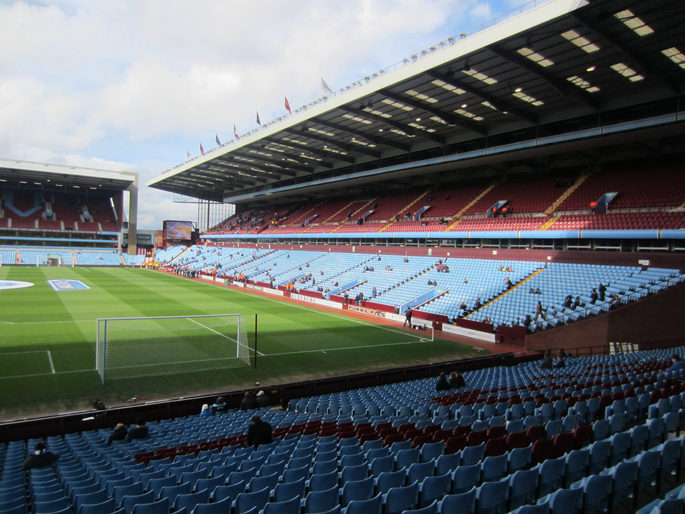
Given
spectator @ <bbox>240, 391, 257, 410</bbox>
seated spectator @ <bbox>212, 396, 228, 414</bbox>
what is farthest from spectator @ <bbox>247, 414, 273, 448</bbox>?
seated spectator @ <bbox>212, 396, 228, 414</bbox>

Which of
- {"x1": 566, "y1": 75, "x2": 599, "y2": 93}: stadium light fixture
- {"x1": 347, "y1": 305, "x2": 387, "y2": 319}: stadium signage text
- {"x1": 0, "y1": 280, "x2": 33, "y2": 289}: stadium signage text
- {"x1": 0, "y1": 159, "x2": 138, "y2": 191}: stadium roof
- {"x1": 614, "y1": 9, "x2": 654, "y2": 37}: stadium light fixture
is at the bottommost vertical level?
{"x1": 347, "y1": 305, "x2": 387, "y2": 319}: stadium signage text

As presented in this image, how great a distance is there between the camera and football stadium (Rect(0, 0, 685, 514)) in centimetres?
574

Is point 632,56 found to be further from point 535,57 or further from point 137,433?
point 137,433

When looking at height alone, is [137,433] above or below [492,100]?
below

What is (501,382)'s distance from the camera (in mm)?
14227

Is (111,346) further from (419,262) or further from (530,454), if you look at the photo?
(419,262)

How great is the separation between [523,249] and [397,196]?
21.6m

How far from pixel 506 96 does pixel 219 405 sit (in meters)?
25.3

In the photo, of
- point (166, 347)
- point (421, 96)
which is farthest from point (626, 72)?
point (166, 347)

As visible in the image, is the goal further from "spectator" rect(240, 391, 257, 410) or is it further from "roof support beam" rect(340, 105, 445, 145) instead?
"roof support beam" rect(340, 105, 445, 145)

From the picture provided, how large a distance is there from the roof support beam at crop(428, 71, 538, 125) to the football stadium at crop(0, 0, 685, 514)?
0.23 metres

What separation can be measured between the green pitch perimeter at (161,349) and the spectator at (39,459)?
19.2 ft

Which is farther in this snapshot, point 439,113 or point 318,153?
point 318,153

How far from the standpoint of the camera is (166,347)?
20.3 metres
